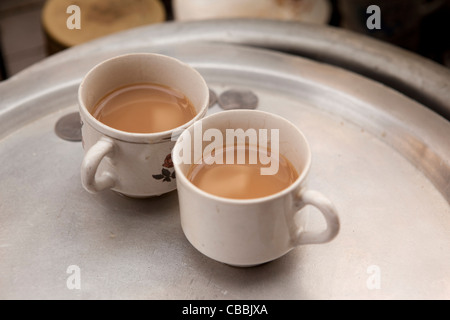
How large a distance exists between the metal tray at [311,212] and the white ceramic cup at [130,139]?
0.07 meters

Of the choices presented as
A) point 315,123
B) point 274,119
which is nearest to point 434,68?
point 315,123

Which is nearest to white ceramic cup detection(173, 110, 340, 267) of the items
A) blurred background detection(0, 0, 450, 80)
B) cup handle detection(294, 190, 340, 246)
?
cup handle detection(294, 190, 340, 246)

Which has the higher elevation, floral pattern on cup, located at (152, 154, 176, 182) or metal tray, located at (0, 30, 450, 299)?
floral pattern on cup, located at (152, 154, 176, 182)

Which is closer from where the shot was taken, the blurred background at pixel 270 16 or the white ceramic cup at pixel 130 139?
the white ceramic cup at pixel 130 139

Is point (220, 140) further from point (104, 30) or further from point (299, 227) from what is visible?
point (104, 30)

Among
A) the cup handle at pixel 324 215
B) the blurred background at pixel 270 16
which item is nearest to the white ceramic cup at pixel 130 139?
the cup handle at pixel 324 215

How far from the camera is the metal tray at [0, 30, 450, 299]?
69 centimetres

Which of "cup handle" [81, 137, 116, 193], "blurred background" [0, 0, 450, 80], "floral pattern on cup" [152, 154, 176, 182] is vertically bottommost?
"blurred background" [0, 0, 450, 80]

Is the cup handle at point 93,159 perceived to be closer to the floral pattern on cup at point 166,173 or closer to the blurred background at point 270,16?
the floral pattern on cup at point 166,173

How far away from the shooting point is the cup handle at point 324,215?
1.98 feet

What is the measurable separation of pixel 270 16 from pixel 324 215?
3.16 ft

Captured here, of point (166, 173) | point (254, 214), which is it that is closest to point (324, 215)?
point (254, 214)

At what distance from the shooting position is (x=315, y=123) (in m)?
0.88

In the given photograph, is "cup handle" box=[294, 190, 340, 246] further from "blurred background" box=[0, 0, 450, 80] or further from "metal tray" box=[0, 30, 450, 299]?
"blurred background" box=[0, 0, 450, 80]
